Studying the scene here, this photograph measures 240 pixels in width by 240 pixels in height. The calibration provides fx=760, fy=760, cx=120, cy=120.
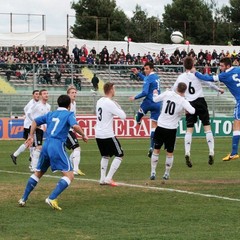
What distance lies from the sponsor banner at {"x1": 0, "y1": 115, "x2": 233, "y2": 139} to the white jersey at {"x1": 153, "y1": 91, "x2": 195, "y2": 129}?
20.6m

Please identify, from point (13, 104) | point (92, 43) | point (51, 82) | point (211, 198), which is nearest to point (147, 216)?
point (211, 198)

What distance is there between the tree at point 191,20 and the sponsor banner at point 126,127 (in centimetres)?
4214

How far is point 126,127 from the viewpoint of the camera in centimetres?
3834

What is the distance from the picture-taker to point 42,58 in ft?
156

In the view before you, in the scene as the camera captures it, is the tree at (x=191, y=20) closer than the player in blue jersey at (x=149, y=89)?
No

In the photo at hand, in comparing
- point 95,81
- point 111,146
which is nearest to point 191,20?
point 95,81

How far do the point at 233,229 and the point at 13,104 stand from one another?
98.1 ft

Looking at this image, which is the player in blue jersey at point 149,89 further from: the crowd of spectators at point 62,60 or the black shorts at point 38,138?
the crowd of spectators at point 62,60

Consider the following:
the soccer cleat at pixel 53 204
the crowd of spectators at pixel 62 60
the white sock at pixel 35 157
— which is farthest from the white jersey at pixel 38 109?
the crowd of spectators at pixel 62 60

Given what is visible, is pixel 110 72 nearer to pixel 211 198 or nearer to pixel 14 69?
pixel 14 69

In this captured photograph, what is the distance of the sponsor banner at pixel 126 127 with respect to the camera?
120 ft

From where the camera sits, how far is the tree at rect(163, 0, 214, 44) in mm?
86625

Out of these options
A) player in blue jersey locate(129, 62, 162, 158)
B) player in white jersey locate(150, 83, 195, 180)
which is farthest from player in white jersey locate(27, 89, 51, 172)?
player in white jersey locate(150, 83, 195, 180)

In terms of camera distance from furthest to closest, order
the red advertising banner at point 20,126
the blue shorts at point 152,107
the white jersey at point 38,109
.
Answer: the red advertising banner at point 20,126
the blue shorts at point 152,107
the white jersey at point 38,109
